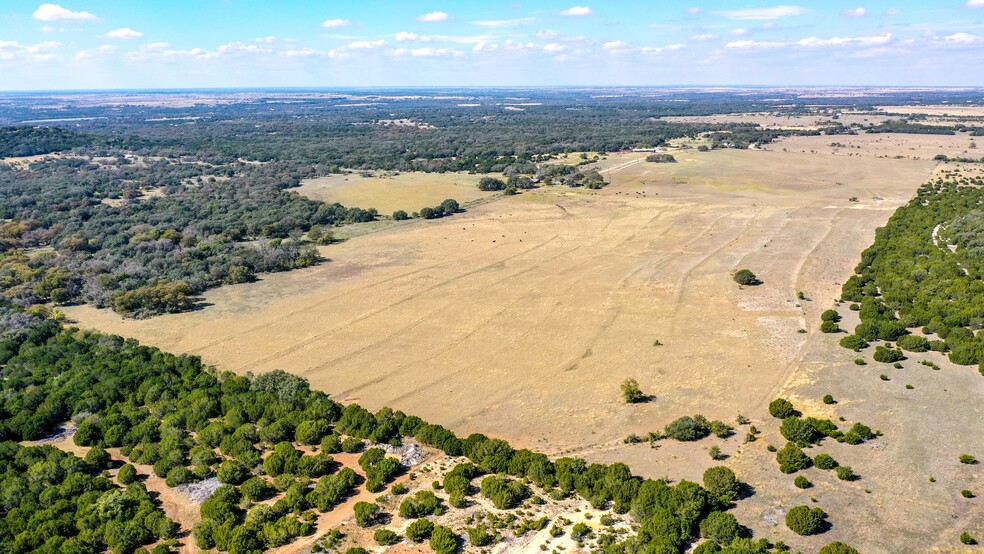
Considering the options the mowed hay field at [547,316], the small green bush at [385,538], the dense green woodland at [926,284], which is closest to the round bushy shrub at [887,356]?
the dense green woodland at [926,284]

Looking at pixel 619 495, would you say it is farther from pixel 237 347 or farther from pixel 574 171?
pixel 574 171

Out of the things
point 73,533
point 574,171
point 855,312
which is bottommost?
point 73,533

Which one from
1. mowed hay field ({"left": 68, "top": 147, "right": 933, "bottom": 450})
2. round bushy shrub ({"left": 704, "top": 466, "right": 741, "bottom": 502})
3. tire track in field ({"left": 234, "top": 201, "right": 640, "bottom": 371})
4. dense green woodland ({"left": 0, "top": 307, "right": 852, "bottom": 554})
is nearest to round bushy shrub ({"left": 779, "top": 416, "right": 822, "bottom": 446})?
mowed hay field ({"left": 68, "top": 147, "right": 933, "bottom": 450})

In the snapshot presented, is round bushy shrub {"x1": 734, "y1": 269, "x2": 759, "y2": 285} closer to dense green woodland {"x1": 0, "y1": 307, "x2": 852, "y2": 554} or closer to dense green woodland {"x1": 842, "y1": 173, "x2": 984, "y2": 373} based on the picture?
dense green woodland {"x1": 842, "y1": 173, "x2": 984, "y2": 373}

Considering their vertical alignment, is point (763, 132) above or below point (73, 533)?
above

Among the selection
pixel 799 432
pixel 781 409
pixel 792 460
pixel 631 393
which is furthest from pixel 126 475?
pixel 781 409

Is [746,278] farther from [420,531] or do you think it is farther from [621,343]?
[420,531]

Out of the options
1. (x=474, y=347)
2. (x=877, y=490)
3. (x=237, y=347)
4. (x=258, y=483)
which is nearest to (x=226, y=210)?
(x=237, y=347)
